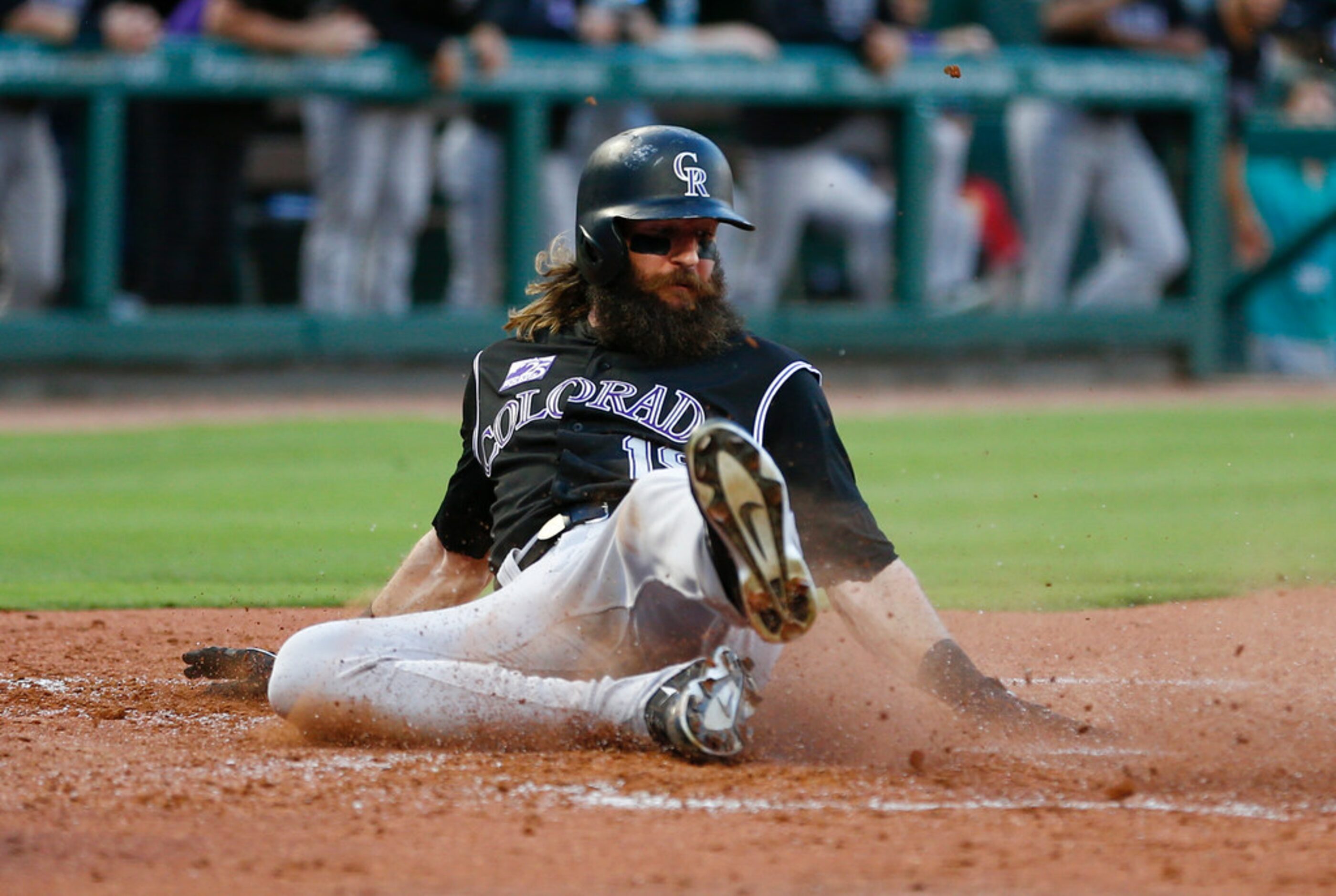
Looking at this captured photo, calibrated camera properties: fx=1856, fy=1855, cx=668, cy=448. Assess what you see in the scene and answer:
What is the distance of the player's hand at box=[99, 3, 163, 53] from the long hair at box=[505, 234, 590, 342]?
6.70 meters

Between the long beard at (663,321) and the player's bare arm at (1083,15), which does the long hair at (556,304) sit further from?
the player's bare arm at (1083,15)

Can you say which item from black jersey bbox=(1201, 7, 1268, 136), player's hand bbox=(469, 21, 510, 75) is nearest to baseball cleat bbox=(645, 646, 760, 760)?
player's hand bbox=(469, 21, 510, 75)

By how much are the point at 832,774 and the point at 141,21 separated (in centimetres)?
819

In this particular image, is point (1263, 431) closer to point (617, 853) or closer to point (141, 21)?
point (141, 21)

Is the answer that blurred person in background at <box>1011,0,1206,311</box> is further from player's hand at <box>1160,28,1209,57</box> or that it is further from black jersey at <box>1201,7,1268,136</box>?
black jersey at <box>1201,7,1268,136</box>

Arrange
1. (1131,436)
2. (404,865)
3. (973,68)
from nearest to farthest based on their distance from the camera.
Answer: (404,865)
(1131,436)
(973,68)

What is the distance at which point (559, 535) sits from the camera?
3.80m

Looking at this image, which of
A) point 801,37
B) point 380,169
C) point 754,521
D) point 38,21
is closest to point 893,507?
point 380,169

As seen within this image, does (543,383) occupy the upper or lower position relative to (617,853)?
upper

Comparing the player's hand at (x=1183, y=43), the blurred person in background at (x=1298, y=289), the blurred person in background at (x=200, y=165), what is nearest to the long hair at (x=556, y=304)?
the blurred person in background at (x=200, y=165)

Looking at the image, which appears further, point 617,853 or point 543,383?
point 543,383

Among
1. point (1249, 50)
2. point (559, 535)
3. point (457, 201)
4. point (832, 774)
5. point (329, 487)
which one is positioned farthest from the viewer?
point (1249, 50)

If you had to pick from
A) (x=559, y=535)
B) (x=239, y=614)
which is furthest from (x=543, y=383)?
(x=239, y=614)

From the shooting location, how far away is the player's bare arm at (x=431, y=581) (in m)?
4.30
